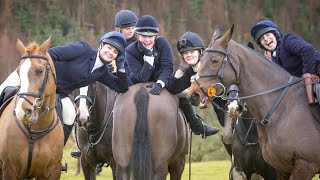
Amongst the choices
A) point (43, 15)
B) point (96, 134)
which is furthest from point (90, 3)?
point (96, 134)

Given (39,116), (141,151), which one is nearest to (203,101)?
(141,151)

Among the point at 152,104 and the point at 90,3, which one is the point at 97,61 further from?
the point at 90,3

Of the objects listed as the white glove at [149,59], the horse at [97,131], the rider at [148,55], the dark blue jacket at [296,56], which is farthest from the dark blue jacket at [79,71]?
the dark blue jacket at [296,56]

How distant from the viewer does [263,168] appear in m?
10.1

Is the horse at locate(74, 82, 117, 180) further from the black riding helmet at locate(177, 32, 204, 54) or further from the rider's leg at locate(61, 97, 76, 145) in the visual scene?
the black riding helmet at locate(177, 32, 204, 54)

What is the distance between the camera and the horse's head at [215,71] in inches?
328

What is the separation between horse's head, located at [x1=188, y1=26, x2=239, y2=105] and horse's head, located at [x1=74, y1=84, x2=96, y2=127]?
7.00 feet

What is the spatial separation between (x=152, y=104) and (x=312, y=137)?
2.18 metres

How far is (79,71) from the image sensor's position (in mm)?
9336

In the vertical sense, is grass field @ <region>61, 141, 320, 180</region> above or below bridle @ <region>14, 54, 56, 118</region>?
below

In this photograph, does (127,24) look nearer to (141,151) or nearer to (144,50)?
(144,50)

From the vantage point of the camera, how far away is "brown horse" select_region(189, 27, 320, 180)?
27.1 ft

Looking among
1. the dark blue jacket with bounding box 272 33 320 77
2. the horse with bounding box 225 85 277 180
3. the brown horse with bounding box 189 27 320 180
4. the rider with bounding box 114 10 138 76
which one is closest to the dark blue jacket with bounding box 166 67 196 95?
the brown horse with bounding box 189 27 320 180

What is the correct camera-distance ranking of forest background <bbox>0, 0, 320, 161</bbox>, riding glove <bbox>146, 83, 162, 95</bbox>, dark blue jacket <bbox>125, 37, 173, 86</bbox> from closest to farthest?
riding glove <bbox>146, 83, 162, 95</bbox> → dark blue jacket <bbox>125, 37, 173, 86</bbox> → forest background <bbox>0, 0, 320, 161</bbox>
